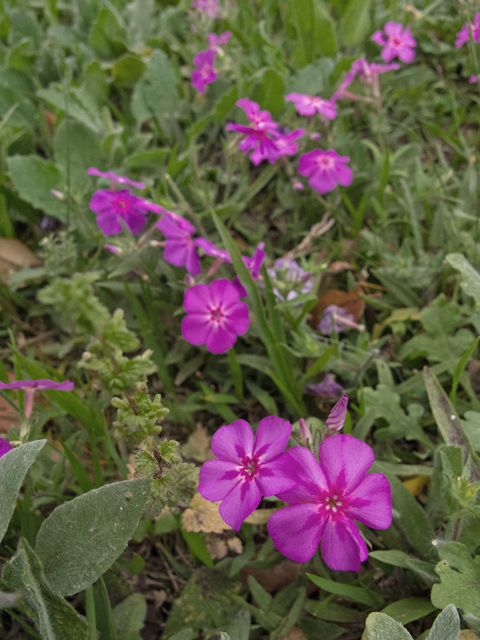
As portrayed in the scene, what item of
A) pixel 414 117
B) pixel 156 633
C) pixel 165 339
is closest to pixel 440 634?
pixel 156 633

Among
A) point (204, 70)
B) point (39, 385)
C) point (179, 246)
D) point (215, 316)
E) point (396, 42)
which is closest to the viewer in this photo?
point (39, 385)

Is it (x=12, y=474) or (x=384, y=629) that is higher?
(x=12, y=474)

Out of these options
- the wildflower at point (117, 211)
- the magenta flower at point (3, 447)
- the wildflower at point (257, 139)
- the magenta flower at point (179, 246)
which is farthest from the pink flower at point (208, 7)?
the magenta flower at point (3, 447)

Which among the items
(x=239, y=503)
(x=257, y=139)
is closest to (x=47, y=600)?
(x=239, y=503)

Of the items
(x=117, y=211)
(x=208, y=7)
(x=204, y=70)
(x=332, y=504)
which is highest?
(x=208, y=7)

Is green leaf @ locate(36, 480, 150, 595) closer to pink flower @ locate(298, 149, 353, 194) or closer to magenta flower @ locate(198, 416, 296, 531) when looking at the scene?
magenta flower @ locate(198, 416, 296, 531)

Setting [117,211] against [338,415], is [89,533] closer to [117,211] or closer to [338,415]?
[338,415]
